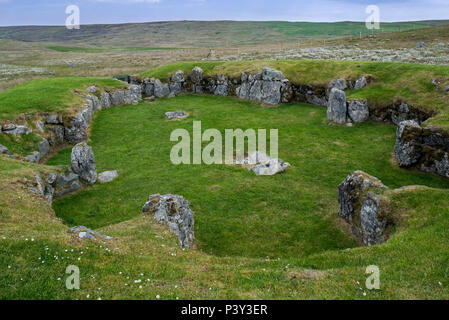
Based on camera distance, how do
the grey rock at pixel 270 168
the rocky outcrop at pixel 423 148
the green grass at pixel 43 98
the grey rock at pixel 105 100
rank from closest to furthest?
the rocky outcrop at pixel 423 148 → the grey rock at pixel 270 168 → the green grass at pixel 43 98 → the grey rock at pixel 105 100

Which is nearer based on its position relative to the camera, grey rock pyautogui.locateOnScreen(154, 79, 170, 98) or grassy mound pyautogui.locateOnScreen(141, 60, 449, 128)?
grassy mound pyautogui.locateOnScreen(141, 60, 449, 128)

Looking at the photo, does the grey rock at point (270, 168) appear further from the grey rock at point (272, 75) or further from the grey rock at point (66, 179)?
the grey rock at point (272, 75)

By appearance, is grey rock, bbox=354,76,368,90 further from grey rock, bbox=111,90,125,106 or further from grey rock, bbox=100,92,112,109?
grey rock, bbox=100,92,112,109

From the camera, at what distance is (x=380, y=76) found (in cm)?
4875

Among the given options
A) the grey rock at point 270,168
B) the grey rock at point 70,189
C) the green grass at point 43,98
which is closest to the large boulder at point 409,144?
the grey rock at point 270,168

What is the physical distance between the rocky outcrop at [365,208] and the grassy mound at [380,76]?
15.0 metres

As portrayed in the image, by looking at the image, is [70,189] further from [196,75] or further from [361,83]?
[361,83]

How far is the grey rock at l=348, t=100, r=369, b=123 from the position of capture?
4400 centimetres

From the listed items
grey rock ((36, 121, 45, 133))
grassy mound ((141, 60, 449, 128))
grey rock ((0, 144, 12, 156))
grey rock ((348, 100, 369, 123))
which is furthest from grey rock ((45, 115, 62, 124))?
grey rock ((348, 100, 369, 123))

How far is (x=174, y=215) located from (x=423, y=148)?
2614cm

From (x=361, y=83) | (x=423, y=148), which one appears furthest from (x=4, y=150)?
(x=361, y=83)

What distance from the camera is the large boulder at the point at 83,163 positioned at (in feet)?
99.8

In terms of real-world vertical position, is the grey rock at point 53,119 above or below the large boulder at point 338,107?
below

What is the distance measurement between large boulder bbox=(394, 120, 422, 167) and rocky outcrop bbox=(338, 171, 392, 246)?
11634 millimetres
